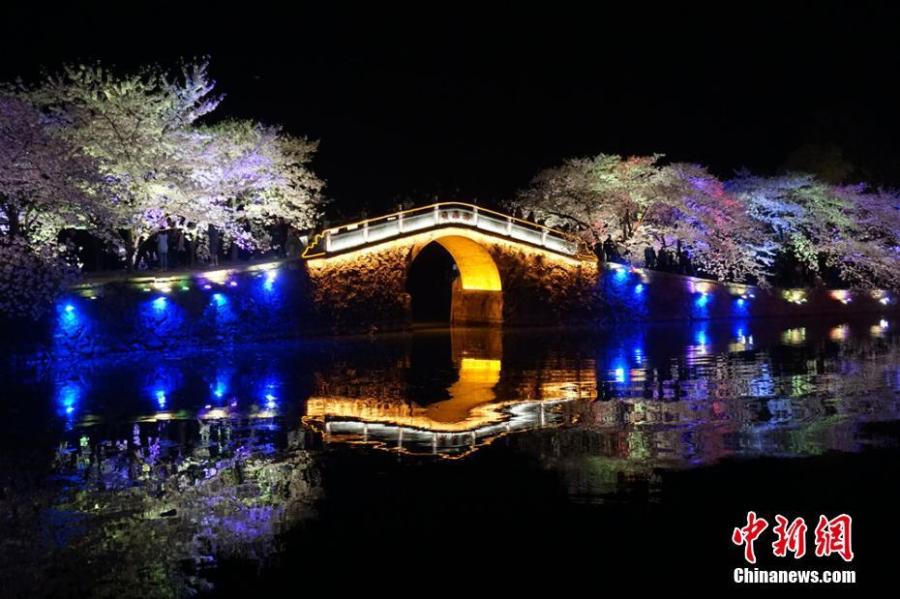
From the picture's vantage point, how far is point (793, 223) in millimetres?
45625

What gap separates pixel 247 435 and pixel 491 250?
80.8 ft

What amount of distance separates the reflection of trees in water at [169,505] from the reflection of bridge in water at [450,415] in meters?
1.09

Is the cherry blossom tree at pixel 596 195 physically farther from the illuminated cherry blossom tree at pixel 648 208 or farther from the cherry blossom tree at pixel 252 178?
the cherry blossom tree at pixel 252 178

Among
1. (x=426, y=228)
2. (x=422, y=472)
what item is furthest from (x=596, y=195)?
(x=422, y=472)

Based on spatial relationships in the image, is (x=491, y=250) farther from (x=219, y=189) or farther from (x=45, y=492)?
(x=45, y=492)

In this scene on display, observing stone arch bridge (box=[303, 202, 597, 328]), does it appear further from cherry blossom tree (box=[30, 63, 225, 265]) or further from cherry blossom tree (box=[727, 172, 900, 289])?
cherry blossom tree (box=[727, 172, 900, 289])

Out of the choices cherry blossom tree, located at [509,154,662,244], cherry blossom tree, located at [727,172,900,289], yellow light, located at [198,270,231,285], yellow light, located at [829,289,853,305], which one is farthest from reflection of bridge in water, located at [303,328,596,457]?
yellow light, located at [829,289,853,305]

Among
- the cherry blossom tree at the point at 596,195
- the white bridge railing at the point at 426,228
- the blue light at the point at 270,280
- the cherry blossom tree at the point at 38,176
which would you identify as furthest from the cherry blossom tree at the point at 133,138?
the cherry blossom tree at the point at 596,195

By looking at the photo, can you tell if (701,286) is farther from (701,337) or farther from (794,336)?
(701,337)

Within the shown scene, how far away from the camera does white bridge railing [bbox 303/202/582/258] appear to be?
33000 mm

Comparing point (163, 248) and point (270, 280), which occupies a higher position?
point (163, 248)

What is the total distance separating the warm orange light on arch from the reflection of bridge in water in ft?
57.7

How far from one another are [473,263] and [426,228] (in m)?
4.68

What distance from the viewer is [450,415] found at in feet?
46.1
